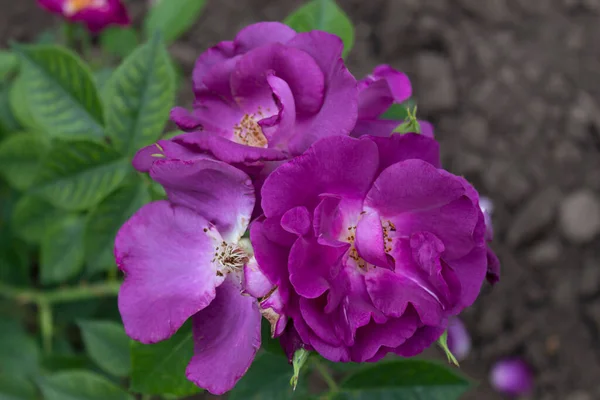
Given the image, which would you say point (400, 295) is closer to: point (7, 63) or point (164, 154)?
point (164, 154)

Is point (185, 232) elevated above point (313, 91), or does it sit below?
below

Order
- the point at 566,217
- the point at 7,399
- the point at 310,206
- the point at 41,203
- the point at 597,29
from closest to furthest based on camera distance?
the point at 310,206 → the point at 7,399 → the point at 41,203 → the point at 566,217 → the point at 597,29

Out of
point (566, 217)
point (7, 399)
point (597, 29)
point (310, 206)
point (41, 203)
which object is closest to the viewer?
point (310, 206)

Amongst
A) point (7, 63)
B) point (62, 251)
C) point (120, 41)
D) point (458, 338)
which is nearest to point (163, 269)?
point (62, 251)

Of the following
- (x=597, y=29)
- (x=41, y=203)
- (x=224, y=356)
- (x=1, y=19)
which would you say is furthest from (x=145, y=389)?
(x=597, y=29)

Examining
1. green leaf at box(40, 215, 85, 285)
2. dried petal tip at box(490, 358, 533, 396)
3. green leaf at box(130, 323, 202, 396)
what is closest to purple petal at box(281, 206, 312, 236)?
green leaf at box(130, 323, 202, 396)

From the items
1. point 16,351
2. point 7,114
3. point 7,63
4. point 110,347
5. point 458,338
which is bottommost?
point 458,338

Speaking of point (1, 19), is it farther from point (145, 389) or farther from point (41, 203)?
point (145, 389)
